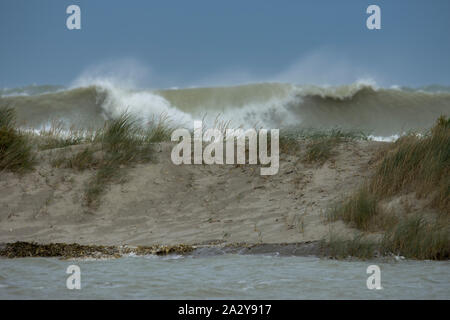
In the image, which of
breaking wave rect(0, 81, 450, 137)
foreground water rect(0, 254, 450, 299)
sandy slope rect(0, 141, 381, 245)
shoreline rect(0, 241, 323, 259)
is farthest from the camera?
breaking wave rect(0, 81, 450, 137)

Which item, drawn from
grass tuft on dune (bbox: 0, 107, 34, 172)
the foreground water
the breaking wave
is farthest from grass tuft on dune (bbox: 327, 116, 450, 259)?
the breaking wave

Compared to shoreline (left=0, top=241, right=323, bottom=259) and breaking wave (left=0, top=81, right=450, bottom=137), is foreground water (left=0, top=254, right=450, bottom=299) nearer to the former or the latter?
shoreline (left=0, top=241, right=323, bottom=259)

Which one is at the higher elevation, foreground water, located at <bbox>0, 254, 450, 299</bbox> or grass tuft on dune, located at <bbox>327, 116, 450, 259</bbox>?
grass tuft on dune, located at <bbox>327, 116, 450, 259</bbox>

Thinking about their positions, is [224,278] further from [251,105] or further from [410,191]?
[251,105]

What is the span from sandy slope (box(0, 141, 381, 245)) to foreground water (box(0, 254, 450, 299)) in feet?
4.63

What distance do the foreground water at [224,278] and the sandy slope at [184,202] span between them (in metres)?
1.41

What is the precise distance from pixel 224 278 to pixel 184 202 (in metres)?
4.79

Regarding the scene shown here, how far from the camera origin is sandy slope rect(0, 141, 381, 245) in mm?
9156

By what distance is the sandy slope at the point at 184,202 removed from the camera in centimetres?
916

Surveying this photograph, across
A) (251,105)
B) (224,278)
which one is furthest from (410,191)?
(251,105)

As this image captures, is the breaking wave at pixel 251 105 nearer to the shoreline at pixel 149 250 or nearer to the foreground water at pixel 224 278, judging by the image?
the shoreline at pixel 149 250

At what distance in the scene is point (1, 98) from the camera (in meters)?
26.9

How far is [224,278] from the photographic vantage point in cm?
618
